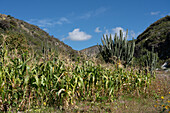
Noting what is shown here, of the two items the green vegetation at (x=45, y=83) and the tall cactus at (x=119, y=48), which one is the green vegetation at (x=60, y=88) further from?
the tall cactus at (x=119, y=48)

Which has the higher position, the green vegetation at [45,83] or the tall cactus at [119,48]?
the tall cactus at [119,48]

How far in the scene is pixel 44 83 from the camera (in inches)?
174

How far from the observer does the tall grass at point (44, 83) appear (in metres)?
4.21

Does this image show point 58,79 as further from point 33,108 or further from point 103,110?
point 103,110

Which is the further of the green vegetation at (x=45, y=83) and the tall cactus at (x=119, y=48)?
the tall cactus at (x=119, y=48)

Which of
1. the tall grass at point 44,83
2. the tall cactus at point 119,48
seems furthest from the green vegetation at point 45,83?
the tall cactus at point 119,48

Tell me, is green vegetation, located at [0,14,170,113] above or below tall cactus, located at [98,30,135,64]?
below

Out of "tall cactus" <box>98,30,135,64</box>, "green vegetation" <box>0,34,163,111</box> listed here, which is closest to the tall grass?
"green vegetation" <box>0,34,163,111</box>

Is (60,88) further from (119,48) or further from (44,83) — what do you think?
(119,48)

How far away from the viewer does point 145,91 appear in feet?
20.3

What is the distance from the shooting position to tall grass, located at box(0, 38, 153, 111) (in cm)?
421

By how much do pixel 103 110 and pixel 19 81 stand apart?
2.46m

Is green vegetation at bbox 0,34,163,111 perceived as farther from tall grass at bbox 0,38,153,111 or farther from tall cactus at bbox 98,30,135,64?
tall cactus at bbox 98,30,135,64

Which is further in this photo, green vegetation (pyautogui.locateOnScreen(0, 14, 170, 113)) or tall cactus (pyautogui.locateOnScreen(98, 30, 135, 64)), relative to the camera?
tall cactus (pyautogui.locateOnScreen(98, 30, 135, 64))
